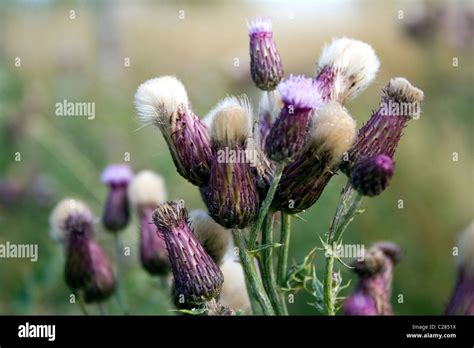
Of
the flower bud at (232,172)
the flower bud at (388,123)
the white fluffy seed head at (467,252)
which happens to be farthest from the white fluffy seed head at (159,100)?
the white fluffy seed head at (467,252)

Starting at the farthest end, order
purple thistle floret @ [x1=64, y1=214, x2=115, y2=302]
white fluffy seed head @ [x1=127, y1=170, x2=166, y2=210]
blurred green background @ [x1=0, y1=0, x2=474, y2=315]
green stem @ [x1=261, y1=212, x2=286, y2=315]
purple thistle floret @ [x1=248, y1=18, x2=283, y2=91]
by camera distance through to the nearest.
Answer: blurred green background @ [x1=0, y1=0, x2=474, y2=315], white fluffy seed head @ [x1=127, y1=170, x2=166, y2=210], purple thistle floret @ [x1=64, y1=214, x2=115, y2=302], purple thistle floret @ [x1=248, y1=18, x2=283, y2=91], green stem @ [x1=261, y1=212, x2=286, y2=315]

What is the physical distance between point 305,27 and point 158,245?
5.68 m

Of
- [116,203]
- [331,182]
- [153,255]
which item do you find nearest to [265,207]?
[153,255]

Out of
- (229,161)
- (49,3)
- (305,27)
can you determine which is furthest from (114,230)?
(49,3)

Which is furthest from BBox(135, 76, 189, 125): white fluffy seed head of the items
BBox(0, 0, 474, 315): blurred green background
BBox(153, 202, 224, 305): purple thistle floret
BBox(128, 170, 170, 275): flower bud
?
BBox(0, 0, 474, 315): blurred green background

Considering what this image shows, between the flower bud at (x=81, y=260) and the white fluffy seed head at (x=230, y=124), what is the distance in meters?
0.92

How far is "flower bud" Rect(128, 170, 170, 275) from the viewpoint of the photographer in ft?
8.35

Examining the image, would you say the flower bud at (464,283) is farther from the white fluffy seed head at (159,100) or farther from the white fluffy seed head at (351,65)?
the white fluffy seed head at (159,100)

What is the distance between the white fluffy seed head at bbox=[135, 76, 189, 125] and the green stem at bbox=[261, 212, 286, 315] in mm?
390

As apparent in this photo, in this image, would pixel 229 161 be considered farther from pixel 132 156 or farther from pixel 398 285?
pixel 132 156

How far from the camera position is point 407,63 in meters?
6.50

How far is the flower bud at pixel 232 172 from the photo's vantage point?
173 centimetres

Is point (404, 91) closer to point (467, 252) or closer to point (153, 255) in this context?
point (467, 252)

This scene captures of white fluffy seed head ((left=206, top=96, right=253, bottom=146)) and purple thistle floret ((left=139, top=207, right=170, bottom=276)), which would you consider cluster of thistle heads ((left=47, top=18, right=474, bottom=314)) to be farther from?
purple thistle floret ((left=139, top=207, right=170, bottom=276))
